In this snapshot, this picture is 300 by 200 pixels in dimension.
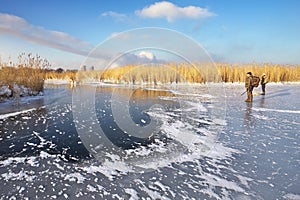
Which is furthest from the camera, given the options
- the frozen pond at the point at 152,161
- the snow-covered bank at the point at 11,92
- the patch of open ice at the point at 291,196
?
the snow-covered bank at the point at 11,92

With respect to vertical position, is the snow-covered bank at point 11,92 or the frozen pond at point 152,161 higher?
the snow-covered bank at point 11,92

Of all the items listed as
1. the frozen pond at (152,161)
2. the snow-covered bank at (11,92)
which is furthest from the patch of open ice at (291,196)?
the snow-covered bank at (11,92)

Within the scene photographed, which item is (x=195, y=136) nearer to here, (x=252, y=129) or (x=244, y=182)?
(x=252, y=129)

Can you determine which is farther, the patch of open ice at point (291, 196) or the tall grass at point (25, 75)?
the tall grass at point (25, 75)

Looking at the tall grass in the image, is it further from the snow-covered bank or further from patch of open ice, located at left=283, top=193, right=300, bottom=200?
patch of open ice, located at left=283, top=193, right=300, bottom=200

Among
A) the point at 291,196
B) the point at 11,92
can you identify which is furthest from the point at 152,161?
the point at 11,92

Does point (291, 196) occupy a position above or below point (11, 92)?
below

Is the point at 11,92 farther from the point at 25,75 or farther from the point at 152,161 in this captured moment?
the point at 152,161

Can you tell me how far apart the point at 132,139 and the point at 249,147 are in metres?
2.48

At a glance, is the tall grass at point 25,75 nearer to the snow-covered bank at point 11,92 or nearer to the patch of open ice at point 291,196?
the snow-covered bank at point 11,92

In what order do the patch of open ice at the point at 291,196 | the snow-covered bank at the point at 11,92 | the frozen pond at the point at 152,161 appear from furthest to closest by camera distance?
the snow-covered bank at the point at 11,92, the frozen pond at the point at 152,161, the patch of open ice at the point at 291,196

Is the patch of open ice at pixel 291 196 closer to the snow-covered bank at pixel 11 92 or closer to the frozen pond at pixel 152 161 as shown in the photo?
the frozen pond at pixel 152 161

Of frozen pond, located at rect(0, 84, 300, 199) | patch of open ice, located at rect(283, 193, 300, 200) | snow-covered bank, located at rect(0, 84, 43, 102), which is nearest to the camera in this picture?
patch of open ice, located at rect(283, 193, 300, 200)

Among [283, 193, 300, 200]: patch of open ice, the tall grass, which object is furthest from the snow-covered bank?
[283, 193, 300, 200]: patch of open ice
